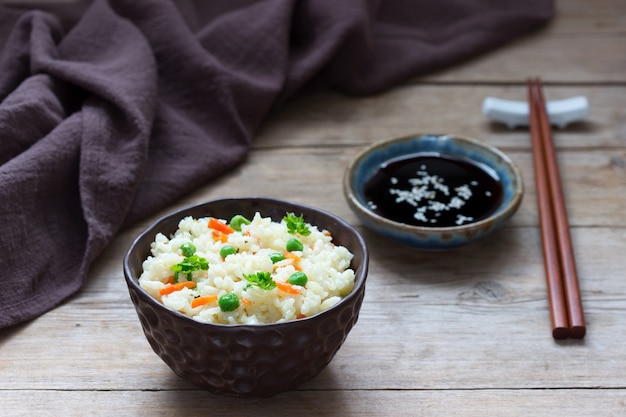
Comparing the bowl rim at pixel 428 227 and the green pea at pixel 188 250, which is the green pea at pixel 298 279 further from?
the bowl rim at pixel 428 227

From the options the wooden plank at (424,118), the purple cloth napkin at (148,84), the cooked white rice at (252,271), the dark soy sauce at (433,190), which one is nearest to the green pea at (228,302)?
the cooked white rice at (252,271)

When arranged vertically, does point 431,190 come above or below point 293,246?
below

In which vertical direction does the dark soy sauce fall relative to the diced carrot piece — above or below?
below

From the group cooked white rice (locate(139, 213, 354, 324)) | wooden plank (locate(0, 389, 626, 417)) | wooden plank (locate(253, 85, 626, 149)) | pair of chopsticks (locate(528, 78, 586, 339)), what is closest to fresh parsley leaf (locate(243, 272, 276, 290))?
cooked white rice (locate(139, 213, 354, 324))

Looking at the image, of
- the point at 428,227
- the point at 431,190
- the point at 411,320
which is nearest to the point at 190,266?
the point at 411,320

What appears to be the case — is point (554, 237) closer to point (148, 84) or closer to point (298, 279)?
point (298, 279)

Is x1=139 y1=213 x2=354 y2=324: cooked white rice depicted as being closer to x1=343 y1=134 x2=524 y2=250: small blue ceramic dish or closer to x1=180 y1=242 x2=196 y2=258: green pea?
x1=180 y1=242 x2=196 y2=258: green pea
